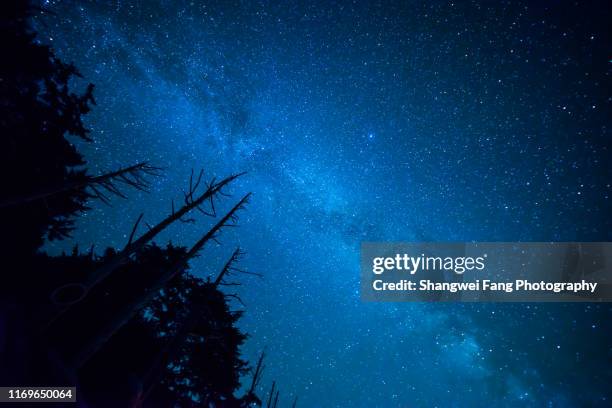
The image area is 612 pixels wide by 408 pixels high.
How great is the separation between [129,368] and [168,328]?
2.04 metres

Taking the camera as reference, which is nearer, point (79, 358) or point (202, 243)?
point (79, 358)

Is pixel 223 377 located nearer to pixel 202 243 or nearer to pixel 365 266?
pixel 202 243

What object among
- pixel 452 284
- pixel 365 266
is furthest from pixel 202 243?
pixel 452 284

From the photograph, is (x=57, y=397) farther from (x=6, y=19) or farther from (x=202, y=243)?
(x=6, y=19)

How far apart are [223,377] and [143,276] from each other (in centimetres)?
537

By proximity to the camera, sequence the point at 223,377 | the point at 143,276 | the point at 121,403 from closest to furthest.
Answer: the point at 121,403, the point at 143,276, the point at 223,377

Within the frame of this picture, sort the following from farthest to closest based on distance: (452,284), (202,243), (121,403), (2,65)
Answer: (452,284) → (202,243) → (121,403) → (2,65)

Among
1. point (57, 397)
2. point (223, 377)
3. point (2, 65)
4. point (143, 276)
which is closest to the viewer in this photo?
point (57, 397)

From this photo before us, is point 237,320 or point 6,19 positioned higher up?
point 6,19

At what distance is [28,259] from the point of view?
7.80 meters

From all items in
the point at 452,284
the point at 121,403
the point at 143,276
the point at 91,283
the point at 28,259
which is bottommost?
the point at 121,403

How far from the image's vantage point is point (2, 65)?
5.39 m

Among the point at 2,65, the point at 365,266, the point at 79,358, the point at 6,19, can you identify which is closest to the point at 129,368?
the point at 79,358

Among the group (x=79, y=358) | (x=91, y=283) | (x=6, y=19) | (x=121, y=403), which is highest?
(x=6, y=19)
